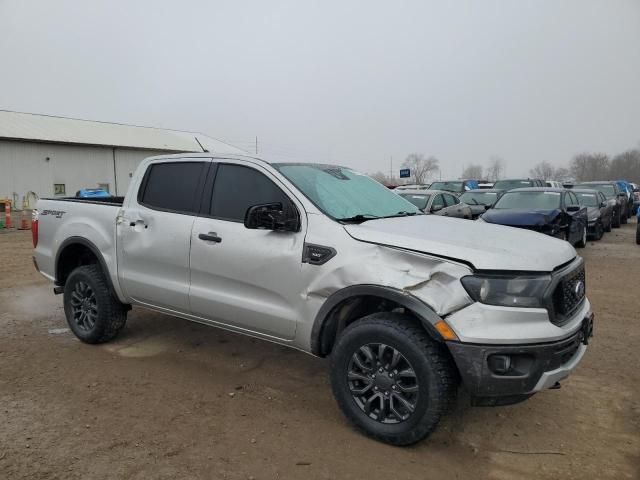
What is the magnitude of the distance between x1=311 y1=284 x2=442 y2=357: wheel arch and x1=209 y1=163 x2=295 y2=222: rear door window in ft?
2.98

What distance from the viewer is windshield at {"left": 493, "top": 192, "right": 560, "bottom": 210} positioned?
35.6 ft

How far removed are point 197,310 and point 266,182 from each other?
1.21 metres

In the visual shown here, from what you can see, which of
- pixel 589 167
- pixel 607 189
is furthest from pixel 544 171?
pixel 607 189

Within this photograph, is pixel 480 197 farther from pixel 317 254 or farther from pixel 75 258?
pixel 317 254

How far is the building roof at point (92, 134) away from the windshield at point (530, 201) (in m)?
19.2

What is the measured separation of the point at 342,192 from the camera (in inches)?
155

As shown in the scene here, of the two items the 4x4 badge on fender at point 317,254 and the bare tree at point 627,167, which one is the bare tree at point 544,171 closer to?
the bare tree at point 627,167

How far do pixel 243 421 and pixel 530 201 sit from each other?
9.55 meters

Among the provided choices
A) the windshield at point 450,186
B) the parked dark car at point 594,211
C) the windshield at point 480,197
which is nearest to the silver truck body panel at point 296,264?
the windshield at point 480,197

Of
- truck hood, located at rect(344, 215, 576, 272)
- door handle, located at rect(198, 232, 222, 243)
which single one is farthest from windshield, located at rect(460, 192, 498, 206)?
door handle, located at rect(198, 232, 222, 243)

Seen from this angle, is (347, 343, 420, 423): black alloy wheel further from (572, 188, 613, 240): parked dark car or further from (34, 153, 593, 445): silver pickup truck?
(572, 188, 613, 240): parked dark car

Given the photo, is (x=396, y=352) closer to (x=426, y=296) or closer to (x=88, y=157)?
(x=426, y=296)

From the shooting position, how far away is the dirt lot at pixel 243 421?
2.90 m

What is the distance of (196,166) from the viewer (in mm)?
4324
